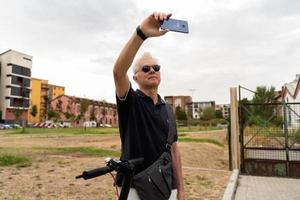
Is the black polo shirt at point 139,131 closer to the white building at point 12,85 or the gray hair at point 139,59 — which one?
the gray hair at point 139,59

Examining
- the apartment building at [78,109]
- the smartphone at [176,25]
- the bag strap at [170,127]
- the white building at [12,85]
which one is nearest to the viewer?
the smartphone at [176,25]

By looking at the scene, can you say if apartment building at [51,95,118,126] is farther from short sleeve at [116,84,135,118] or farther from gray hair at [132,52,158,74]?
short sleeve at [116,84,135,118]

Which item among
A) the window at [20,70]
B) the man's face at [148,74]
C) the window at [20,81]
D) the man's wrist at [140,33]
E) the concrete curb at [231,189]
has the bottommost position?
the concrete curb at [231,189]

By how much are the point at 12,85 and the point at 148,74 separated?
73.0m

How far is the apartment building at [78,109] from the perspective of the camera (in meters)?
88.6

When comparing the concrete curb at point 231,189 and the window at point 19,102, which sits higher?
the window at point 19,102

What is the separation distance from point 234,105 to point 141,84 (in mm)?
7980

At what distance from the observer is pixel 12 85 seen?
6825 centimetres

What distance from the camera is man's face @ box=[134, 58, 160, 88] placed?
7.12 ft

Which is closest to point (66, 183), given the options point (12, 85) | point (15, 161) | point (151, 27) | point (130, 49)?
point (15, 161)

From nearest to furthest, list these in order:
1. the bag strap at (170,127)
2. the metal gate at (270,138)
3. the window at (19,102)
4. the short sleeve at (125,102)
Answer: the short sleeve at (125,102), the bag strap at (170,127), the metal gate at (270,138), the window at (19,102)

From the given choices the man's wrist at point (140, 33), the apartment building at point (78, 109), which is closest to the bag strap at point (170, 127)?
the man's wrist at point (140, 33)

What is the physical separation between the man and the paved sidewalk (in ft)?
17.4

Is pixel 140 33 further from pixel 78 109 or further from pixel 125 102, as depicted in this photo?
pixel 78 109
